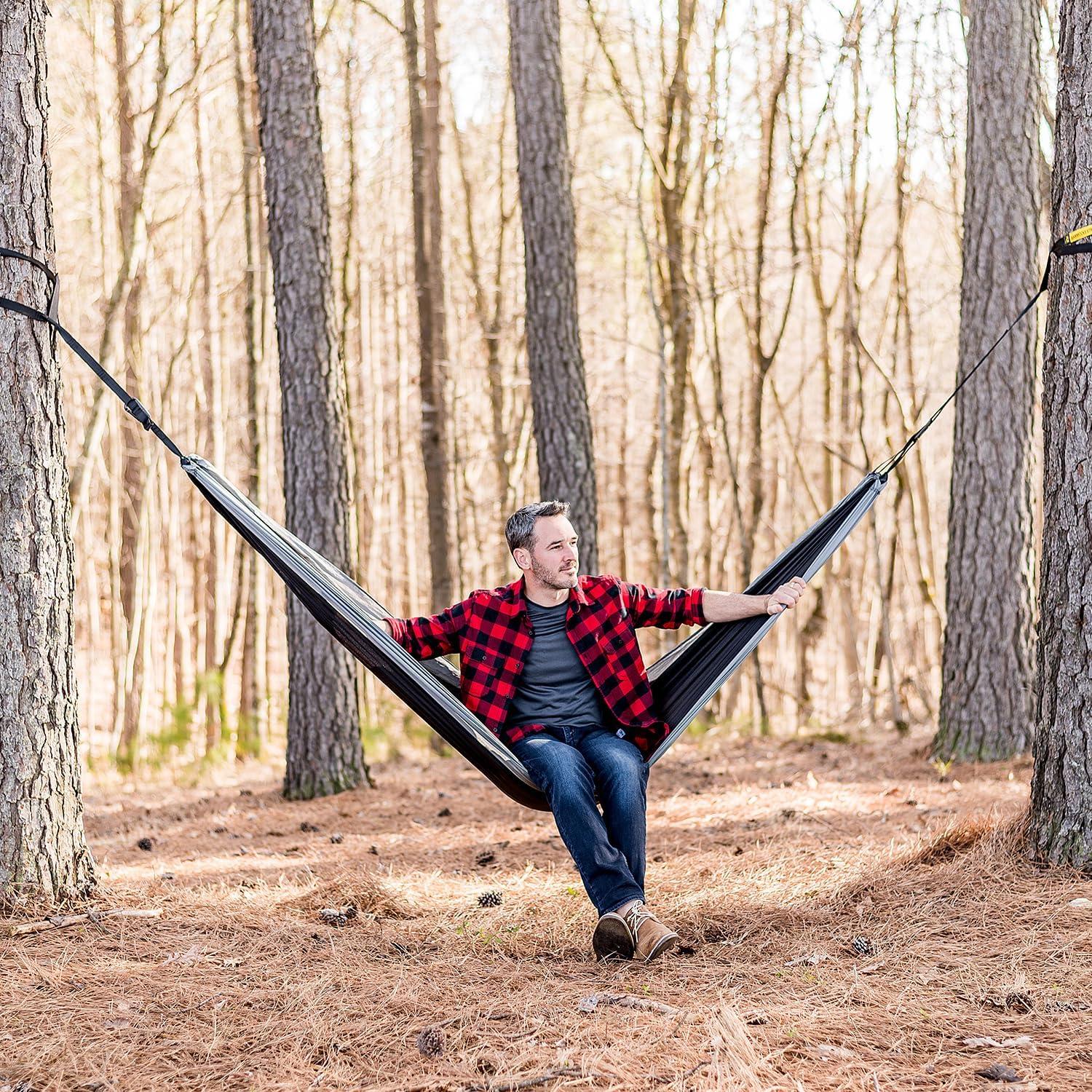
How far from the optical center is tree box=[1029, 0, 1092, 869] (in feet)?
8.18

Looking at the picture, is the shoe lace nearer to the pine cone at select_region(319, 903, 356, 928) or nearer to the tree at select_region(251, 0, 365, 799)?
the pine cone at select_region(319, 903, 356, 928)

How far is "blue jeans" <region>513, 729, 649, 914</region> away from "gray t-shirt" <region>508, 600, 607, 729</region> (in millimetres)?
90

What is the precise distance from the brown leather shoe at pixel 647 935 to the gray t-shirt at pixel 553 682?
0.55 metres

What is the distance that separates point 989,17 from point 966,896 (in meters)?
3.48

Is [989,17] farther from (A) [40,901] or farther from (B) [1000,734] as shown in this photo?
(A) [40,901]

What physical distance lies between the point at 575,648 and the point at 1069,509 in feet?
3.88

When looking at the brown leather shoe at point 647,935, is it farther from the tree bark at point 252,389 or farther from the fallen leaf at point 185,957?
the tree bark at point 252,389

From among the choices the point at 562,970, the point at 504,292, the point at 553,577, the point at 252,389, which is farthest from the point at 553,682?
the point at 504,292

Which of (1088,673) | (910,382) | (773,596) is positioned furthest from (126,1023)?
(910,382)

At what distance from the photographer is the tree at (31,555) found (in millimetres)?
2584

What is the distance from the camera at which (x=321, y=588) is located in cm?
272

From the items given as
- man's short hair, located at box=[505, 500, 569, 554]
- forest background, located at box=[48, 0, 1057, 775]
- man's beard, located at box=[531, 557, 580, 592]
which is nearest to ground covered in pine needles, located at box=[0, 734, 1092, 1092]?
man's beard, located at box=[531, 557, 580, 592]

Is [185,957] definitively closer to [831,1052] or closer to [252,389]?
[831,1052]

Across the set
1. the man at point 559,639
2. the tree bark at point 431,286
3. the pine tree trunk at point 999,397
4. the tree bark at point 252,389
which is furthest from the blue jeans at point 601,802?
the tree bark at point 252,389
